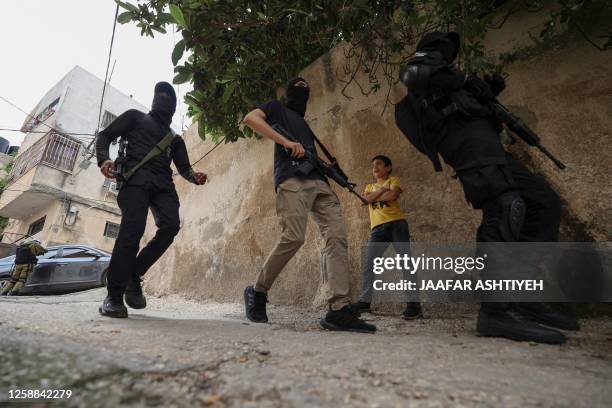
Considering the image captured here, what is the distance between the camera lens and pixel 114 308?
73.7 inches

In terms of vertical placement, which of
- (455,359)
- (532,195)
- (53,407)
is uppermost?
(532,195)

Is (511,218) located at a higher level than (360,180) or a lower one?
lower

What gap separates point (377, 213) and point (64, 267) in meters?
7.32

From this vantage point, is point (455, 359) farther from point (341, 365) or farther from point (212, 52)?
point (212, 52)

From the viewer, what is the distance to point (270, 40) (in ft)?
9.77

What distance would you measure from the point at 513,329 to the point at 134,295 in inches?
86.7

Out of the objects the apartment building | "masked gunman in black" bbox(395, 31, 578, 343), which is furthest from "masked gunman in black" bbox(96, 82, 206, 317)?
the apartment building

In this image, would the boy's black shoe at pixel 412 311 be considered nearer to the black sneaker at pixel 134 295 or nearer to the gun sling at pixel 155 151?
the black sneaker at pixel 134 295

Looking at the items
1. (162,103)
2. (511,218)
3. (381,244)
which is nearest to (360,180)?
(381,244)

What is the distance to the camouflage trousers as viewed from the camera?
5996 millimetres

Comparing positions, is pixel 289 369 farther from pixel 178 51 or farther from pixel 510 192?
pixel 178 51

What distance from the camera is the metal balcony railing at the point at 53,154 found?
1299 cm

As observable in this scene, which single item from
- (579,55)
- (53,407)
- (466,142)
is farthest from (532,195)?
(53,407)

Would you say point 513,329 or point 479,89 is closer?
point 513,329
